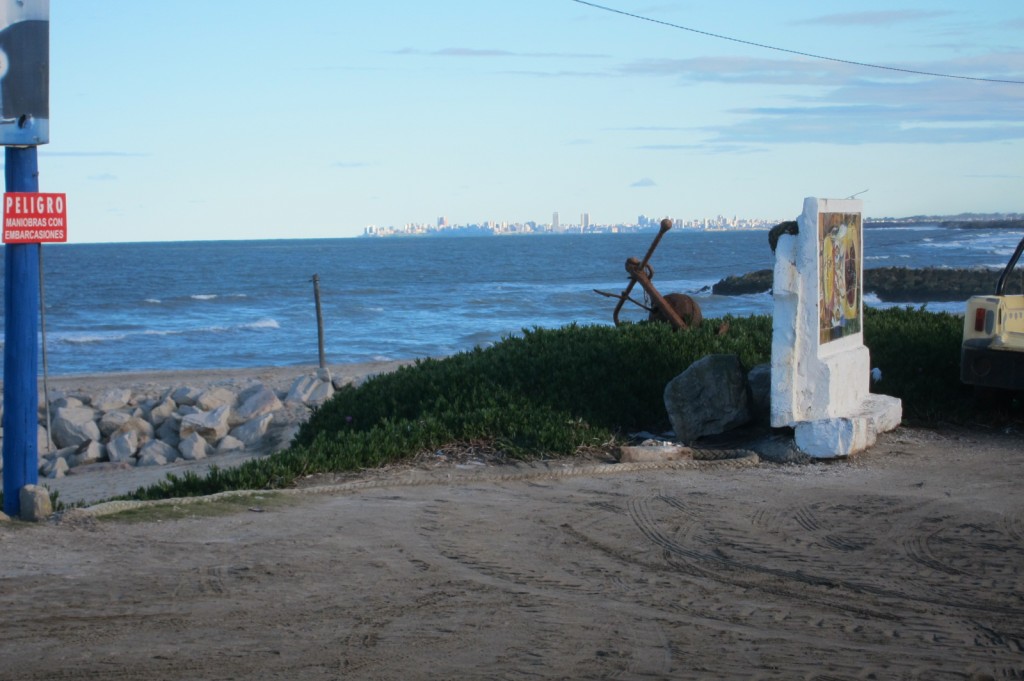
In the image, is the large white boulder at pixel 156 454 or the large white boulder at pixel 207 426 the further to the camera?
the large white boulder at pixel 207 426

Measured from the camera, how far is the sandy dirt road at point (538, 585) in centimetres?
441

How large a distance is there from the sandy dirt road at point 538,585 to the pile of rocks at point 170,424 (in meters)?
6.22

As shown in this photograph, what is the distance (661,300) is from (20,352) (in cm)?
684

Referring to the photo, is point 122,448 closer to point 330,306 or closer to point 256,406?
point 256,406

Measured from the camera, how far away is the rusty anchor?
1136 centimetres

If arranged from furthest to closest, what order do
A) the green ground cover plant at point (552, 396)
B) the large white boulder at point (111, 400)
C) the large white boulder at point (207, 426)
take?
1. the large white boulder at point (111, 400)
2. the large white boulder at point (207, 426)
3. the green ground cover plant at point (552, 396)

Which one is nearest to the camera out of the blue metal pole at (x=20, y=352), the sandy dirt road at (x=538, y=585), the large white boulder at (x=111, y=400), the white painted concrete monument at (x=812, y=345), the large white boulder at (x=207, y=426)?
the sandy dirt road at (x=538, y=585)

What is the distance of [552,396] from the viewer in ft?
31.5

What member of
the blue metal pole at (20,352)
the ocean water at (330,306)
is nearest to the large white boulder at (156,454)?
the blue metal pole at (20,352)

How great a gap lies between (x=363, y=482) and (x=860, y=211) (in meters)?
5.22

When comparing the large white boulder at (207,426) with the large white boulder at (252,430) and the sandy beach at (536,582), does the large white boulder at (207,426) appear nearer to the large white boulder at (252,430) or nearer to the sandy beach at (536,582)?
the large white boulder at (252,430)

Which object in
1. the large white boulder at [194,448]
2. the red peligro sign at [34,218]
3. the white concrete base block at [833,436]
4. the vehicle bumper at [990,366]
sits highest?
the red peligro sign at [34,218]

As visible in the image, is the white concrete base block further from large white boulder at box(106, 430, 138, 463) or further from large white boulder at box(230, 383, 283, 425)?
large white boulder at box(106, 430, 138, 463)

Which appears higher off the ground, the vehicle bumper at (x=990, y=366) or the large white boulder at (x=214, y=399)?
the vehicle bumper at (x=990, y=366)
